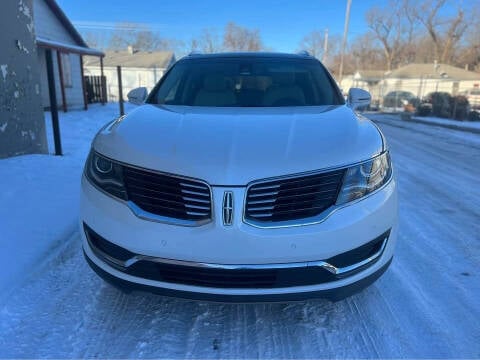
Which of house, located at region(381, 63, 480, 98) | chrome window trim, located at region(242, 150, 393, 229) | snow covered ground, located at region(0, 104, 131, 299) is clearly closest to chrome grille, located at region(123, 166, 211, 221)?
chrome window trim, located at region(242, 150, 393, 229)

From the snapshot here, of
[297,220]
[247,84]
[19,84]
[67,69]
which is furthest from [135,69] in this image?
[297,220]

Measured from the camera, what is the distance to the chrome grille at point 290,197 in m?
1.89

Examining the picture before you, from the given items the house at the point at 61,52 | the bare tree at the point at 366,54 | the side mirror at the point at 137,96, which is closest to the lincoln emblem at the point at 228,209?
the side mirror at the point at 137,96

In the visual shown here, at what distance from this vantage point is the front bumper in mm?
1829

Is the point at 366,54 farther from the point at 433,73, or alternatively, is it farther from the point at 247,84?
the point at 247,84

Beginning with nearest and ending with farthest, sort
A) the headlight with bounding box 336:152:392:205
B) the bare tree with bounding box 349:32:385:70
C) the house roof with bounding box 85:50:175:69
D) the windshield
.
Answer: the headlight with bounding box 336:152:392:205, the windshield, the house roof with bounding box 85:50:175:69, the bare tree with bounding box 349:32:385:70

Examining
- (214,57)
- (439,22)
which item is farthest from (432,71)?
(214,57)

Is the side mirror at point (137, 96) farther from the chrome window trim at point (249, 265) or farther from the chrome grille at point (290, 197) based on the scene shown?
the chrome grille at point (290, 197)

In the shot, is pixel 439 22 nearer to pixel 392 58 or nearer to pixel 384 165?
pixel 392 58

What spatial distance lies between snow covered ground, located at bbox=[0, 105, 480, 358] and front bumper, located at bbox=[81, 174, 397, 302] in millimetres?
327

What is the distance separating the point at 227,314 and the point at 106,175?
3.61 ft

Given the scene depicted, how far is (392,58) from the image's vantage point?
66750 mm

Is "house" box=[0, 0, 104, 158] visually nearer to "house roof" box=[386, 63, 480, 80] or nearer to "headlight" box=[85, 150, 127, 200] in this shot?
"headlight" box=[85, 150, 127, 200]

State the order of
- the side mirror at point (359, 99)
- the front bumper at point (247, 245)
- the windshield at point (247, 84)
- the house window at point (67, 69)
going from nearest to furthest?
the front bumper at point (247, 245), the windshield at point (247, 84), the side mirror at point (359, 99), the house window at point (67, 69)
